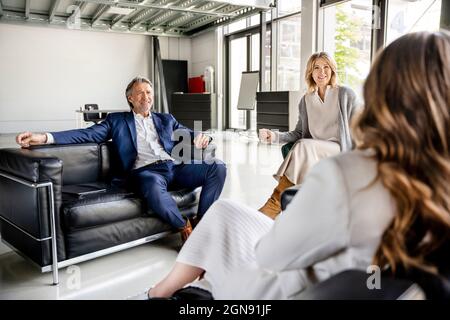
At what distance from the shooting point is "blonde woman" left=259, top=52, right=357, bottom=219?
10.4 ft

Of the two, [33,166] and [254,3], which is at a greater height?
[254,3]

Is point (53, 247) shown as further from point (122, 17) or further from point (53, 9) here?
point (122, 17)

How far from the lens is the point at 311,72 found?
131 inches

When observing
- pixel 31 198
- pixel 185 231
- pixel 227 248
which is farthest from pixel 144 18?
pixel 227 248

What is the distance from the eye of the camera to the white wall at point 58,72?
11.0 metres

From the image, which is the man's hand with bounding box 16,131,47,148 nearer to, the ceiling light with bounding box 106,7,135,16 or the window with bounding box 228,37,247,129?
the ceiling light with bounding box 106,7,135,16

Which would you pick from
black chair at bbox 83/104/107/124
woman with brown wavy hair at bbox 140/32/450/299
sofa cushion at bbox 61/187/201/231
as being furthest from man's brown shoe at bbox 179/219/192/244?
black chair at bbox 83/104/107/124

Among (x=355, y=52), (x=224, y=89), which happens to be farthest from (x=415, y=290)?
(x=224, y=89)

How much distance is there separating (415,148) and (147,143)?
2.61 meters

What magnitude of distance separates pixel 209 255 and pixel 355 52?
277 inches

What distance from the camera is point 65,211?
90.8 inches

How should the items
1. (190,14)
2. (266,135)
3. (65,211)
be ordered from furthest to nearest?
(190,14), (266,135), (65,211)
